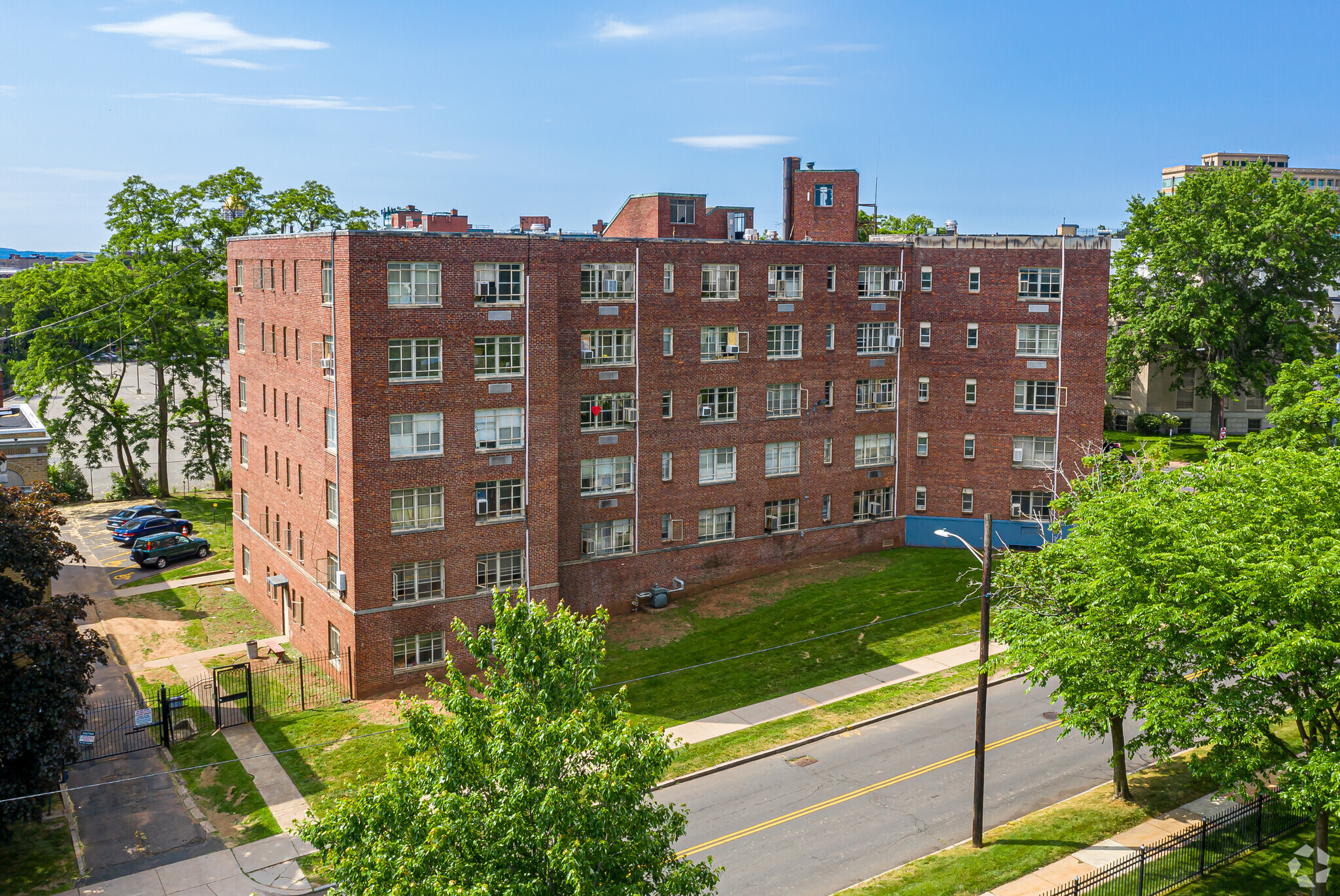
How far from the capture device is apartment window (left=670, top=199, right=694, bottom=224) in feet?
164

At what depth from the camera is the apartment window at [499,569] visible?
134ft

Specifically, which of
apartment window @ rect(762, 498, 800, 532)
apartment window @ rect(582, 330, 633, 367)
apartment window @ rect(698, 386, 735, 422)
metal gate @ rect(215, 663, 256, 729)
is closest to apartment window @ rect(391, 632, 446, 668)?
metal gate @ rect(215, 663, 256, 729)

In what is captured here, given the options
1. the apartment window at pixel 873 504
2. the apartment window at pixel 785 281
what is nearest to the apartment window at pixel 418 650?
the apartment window at pixel 785 281

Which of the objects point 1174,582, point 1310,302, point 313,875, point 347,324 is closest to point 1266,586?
point 1174,582

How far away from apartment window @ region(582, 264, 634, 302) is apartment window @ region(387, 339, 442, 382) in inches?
328

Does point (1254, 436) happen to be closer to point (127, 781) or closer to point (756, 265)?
point (756, 265)

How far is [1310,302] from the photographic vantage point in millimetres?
76500

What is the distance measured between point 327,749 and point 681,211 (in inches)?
1139

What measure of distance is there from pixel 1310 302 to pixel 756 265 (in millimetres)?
50835

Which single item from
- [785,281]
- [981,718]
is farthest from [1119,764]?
[785,281]

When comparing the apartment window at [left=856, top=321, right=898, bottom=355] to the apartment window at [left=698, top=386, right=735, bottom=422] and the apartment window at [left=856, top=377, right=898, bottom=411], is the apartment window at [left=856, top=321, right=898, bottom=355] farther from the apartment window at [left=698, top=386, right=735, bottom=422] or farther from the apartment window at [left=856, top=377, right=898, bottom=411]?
the apartment window at [left=698, top=386, right=735, bottom=422]

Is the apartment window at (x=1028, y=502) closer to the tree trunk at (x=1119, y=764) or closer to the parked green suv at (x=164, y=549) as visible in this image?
the tree trunk at (x=1119, y=764)

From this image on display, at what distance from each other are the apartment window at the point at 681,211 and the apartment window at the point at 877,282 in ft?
29.9

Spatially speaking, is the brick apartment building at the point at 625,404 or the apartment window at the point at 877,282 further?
the apartment window at the point at 877,282
